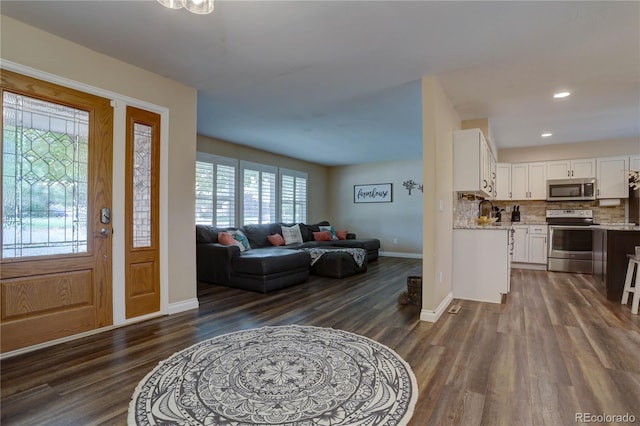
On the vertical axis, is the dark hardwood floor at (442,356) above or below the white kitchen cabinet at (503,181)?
below

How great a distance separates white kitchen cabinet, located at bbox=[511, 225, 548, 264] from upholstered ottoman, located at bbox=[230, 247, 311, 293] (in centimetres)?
432

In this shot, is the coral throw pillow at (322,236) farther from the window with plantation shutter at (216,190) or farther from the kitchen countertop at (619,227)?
the kitchen countertop at (619,227)

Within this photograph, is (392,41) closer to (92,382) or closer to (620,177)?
(92,382)

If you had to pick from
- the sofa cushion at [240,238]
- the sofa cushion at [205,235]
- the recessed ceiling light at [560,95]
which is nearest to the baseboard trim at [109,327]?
the sofa cushion at [205,235]

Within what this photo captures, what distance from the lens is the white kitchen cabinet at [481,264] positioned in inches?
154

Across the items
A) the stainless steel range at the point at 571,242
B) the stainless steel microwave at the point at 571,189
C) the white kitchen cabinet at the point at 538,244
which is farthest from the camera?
the white kitchen cabinet at the point at 538,244

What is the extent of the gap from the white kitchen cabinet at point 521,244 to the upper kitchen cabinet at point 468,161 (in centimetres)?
279

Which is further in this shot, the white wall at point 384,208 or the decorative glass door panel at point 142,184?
the white wall at point 384,208

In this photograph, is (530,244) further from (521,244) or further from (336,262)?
(336,262)

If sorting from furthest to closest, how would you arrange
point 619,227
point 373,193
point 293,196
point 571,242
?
point 373,193, point 293,196, point 571,242, point 619,227

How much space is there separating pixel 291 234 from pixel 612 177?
6060mm

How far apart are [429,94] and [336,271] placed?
318 cm

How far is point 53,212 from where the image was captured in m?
2.70

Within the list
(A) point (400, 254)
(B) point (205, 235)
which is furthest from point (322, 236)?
(B) point (205, 235)
